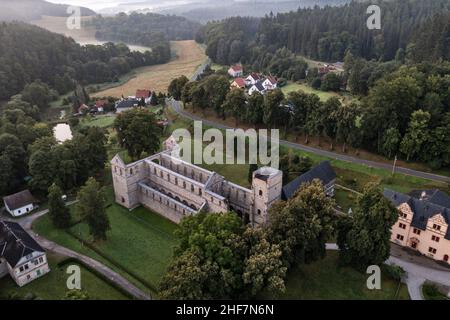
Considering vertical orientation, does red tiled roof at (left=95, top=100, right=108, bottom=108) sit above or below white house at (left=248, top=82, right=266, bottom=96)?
below

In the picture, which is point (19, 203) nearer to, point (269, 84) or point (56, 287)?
point (56, 287)

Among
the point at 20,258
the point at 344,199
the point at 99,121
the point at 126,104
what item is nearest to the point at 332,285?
the point at 344,199

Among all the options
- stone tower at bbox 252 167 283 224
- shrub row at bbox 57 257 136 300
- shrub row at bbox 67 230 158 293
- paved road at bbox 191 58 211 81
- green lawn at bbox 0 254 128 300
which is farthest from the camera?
paved road at bbox 191 58 211 81

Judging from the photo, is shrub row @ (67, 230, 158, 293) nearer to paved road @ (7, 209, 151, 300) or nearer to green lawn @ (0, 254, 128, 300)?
paved road @ (7, 209, 151, 300)

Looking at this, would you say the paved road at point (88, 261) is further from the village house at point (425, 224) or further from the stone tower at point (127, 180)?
the village house at point (425, 224)

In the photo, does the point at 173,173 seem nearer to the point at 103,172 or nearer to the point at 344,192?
the point at 103,172

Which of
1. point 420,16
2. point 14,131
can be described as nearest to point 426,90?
point 14,131

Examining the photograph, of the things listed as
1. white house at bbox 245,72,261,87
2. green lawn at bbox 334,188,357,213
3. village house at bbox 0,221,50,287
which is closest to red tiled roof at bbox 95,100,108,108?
white house at bbox 245,72,261,87
